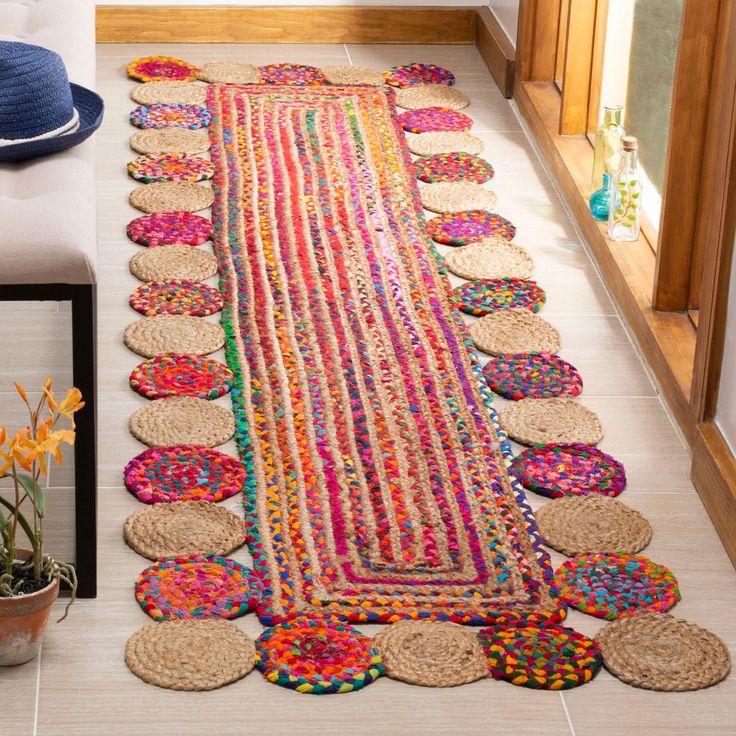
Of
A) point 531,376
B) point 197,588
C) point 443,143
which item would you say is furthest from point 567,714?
point 443,143

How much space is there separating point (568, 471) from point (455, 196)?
1246 mm

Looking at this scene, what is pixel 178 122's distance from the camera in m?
4.00

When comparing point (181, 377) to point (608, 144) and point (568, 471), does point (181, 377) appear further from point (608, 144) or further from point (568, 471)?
point (608, 144)

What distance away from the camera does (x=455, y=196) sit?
Result: 362 centimetres

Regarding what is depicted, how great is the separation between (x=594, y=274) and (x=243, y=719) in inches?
65.5

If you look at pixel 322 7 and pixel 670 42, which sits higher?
pixel 670 42

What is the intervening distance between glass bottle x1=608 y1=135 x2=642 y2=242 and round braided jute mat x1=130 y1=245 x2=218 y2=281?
0.92 metres

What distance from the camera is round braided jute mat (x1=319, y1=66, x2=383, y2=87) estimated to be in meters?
4.36

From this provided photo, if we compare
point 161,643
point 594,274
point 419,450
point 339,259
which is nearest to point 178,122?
point 339,259

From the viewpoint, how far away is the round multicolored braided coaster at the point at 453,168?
3738 mm

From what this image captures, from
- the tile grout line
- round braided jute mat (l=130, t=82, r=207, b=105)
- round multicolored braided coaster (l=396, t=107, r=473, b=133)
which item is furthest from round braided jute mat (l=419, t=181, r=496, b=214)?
the tile grout line

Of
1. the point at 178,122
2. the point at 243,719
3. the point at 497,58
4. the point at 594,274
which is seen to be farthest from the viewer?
the point at 497,58

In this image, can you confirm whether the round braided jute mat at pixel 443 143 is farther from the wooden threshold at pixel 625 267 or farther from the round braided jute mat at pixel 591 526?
the round braided jute mat at pixel 591 526

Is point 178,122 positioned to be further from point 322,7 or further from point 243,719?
point 243,719
